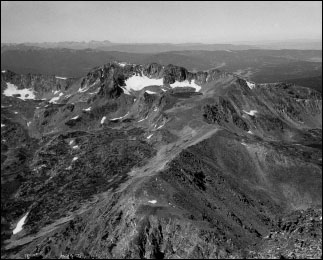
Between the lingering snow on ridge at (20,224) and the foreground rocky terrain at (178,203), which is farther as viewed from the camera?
the lingering snow on ridge at (20,224)

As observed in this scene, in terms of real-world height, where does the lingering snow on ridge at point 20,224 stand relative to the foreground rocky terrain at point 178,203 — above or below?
below

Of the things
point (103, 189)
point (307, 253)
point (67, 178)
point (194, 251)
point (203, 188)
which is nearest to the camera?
point (307, 253)

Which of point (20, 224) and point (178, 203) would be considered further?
point (20, 224)

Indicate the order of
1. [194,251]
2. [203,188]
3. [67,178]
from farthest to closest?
[67,178], [203,188], [194,251]

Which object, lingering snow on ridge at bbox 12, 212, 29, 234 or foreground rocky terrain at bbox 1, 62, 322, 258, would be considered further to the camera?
lingering snow on ridge at bbox 12, 212, 29, 234

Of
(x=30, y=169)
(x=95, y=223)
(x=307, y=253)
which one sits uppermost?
(x=307, y=253)

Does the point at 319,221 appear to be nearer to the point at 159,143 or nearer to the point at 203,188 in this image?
the point at 203,188

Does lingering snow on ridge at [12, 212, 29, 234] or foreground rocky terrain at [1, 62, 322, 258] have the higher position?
foreground rocky terrain at [1, 62, 322, 258]

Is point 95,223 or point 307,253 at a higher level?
point 307,253

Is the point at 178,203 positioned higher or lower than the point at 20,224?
higher

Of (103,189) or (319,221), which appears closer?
(319,221)

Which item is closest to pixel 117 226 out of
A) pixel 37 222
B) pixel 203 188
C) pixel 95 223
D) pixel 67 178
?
pixel 95 223
